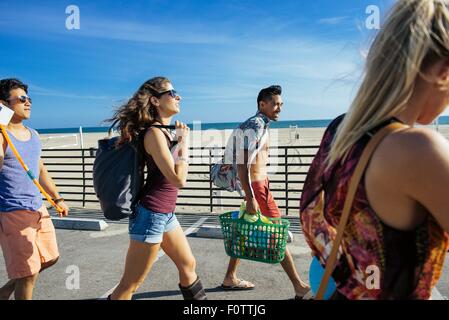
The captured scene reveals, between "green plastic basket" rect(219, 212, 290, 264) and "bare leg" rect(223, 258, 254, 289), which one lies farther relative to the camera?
"bare leg" rect(223, 258, 254, 289)

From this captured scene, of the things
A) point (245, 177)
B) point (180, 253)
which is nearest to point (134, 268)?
point (180, 253)

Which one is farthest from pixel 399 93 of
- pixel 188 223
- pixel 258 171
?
pixel 188 223

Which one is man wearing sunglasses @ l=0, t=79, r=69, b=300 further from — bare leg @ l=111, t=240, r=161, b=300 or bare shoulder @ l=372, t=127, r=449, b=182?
bare shoulder @ l=372, t=127, r=449, b=182

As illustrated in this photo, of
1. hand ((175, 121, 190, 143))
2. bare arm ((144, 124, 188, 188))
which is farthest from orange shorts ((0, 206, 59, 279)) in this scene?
hand ((175, 121, 190, 143))

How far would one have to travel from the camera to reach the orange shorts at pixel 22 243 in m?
3.16

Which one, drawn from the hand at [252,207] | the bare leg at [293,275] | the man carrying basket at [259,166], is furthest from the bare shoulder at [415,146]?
the bare leg at [293,275]

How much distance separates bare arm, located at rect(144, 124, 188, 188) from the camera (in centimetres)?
287

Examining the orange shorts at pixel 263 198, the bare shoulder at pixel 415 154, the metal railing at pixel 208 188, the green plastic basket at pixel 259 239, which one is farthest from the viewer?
the metal railing at pixel 208 188

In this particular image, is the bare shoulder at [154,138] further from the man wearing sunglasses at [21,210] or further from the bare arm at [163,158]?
the man wearing sunglasses at [21,210]

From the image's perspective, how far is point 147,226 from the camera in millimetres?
2889

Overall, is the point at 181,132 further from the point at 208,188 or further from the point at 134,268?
the point at 208,188

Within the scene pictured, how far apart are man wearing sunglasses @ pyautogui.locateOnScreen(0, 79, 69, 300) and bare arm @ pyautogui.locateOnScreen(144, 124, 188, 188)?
1.29 meters

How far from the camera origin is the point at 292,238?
5938 mm

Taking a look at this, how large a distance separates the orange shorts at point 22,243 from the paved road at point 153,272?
1.05m
